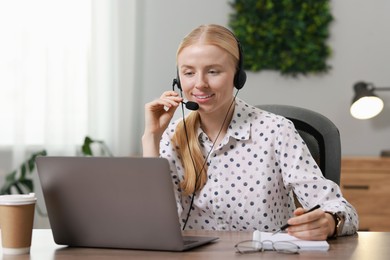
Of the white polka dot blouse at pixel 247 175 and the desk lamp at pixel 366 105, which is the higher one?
the desk lamp at pixel 366 105

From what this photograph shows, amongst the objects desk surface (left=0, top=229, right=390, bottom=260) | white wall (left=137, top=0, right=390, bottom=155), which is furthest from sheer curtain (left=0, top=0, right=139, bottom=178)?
desk surface (left=0, top=229, right=390, bottom=260)

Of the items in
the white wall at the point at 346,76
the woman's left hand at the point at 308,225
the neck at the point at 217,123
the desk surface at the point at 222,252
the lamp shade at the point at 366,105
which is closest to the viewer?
the desk surface at the point at 222,252

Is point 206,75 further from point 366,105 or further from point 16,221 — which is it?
point 366,105

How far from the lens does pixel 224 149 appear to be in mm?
2006

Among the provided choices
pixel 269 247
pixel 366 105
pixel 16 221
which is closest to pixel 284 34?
pixel 366 105

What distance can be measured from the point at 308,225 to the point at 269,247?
0.12m

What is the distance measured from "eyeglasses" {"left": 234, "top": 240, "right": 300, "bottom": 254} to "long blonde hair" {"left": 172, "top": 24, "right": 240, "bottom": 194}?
425 mm

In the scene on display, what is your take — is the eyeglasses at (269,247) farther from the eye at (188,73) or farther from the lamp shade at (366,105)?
the lamp shade at (366,105)

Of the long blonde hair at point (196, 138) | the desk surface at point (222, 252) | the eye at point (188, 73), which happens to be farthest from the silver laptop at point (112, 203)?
the eye at point (188, 73)

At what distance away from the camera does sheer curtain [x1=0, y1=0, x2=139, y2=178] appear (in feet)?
13.3

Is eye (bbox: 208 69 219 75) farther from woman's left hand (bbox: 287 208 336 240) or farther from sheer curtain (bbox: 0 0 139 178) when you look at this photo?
sheer curtain (bbox: 0 0 139 178)

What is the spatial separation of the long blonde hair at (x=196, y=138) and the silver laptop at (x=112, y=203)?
349 mm

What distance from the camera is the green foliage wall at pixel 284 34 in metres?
4.03

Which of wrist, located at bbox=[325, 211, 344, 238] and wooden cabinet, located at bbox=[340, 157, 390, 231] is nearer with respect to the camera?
wrist, located at bbox=[325, 211, 344, 238]
